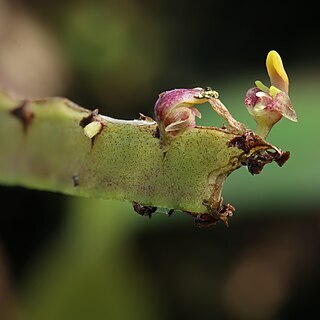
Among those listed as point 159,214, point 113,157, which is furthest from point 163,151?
point 159,214

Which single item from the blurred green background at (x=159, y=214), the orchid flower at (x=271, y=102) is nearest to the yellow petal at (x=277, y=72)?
the orchid flower at (x=271, y=102)

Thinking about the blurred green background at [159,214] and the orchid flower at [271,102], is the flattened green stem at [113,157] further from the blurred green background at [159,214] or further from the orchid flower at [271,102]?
the blurred green background at [159,214]

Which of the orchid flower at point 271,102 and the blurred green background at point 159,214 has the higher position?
the orchid flower at point 271,102

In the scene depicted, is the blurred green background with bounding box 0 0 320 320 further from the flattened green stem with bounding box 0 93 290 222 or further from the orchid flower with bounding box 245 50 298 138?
the orchid flower with bounding box 245 50 298 138

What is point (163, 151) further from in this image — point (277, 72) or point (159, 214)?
point (159, 214)

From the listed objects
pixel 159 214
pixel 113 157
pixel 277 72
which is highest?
pixel 277 72

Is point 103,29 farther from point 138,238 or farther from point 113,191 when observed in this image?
point 113,191
